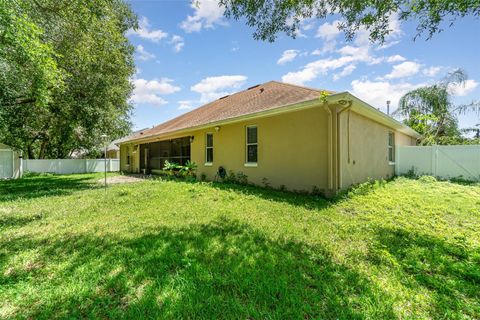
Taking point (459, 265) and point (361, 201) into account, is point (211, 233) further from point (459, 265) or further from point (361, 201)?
point (361, 201)

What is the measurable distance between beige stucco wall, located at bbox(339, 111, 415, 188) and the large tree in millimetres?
8125

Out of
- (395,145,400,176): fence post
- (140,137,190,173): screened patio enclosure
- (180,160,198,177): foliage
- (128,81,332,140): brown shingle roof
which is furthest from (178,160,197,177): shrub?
(395,145,400,176): fence post

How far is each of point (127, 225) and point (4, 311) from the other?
2460 millimetres

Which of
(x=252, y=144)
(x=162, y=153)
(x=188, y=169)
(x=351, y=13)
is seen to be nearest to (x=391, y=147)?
(x=252, y=144)

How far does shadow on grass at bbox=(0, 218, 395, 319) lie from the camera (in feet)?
7.25

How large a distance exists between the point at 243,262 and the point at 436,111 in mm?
20656

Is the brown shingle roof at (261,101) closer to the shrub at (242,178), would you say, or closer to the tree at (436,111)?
the shrub at (242,178)

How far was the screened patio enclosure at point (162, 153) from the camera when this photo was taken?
46.4 feet

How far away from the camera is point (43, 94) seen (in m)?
7.44

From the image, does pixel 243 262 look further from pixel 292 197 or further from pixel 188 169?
pixel 188 169

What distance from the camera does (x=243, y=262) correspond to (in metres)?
3.13

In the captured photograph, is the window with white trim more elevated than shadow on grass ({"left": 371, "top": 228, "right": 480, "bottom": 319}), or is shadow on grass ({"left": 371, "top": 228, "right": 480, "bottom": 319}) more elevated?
the window with white trim

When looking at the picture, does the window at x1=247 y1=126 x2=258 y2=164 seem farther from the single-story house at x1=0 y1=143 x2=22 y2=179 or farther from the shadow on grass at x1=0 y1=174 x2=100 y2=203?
the single-story house at x1=0 y1=143 x2=22 y2=179

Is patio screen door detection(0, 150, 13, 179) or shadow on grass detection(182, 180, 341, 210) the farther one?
patio screen door detection(0, 150, 13, 179)
